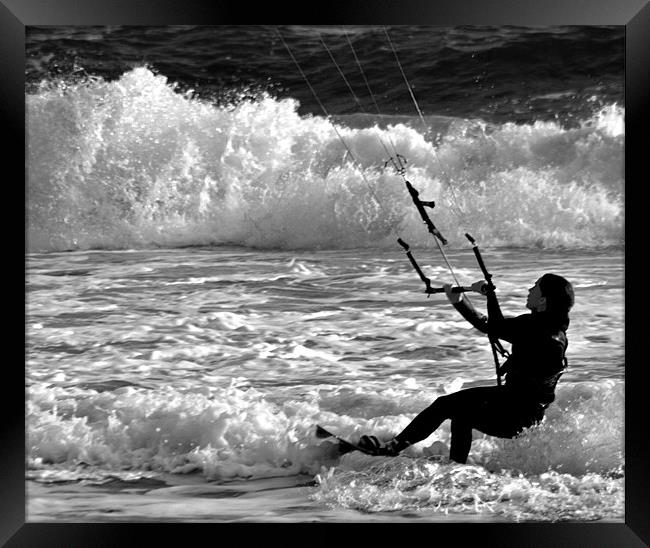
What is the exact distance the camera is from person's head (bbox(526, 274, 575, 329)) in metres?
3.63

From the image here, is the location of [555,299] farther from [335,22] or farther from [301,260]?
[335,22]

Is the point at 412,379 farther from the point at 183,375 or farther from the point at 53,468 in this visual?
the point at 53,468

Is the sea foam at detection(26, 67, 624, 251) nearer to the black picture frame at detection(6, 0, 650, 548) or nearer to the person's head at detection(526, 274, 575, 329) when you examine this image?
the black picture frame at detection(6, 0, 650, 548)

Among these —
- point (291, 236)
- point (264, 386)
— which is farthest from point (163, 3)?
point (264, 386)

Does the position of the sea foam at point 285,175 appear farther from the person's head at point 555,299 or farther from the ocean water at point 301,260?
the person's head at point 555,299

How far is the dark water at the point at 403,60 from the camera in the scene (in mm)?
3779

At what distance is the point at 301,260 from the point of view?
3.89m

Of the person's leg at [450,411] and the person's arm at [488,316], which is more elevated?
the person's arm at [488,316]

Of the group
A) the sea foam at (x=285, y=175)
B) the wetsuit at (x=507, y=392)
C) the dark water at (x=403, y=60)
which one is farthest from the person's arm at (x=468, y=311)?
the dark water at (x=403, y=60)

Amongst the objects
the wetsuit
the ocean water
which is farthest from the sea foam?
the wetsuit

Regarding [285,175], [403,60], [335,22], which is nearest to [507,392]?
[285,175]

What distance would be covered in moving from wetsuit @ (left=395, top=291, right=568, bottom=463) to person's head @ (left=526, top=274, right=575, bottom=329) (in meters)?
0.03

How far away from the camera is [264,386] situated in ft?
12.6

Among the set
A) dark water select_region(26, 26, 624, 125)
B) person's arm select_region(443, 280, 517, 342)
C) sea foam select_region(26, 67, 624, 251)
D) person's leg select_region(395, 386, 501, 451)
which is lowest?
person's leg select_region(395, 386, 501, 451)
